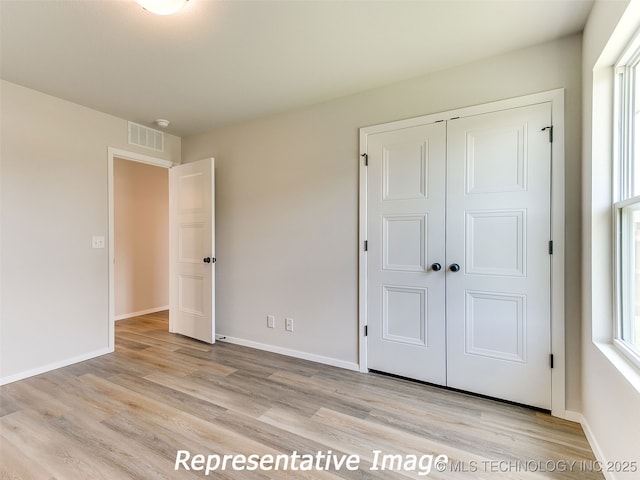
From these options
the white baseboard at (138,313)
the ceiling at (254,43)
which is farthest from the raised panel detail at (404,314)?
the white baseboard at (138,313)

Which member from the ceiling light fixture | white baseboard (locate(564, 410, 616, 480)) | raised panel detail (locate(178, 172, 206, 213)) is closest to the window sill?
white baseboard (locate(564, 410, 616, 480))

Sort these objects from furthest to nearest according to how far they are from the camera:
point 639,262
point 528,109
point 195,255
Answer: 1. point 195,255
2. point 528,109
3. point 639,262

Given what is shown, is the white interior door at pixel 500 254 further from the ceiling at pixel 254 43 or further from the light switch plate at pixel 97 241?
the light switch plate at pixel 97 241

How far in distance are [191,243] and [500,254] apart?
3083 millimetres

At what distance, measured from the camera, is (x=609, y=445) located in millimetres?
1484

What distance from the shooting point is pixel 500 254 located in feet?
7.10

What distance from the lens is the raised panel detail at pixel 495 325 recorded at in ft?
6.92

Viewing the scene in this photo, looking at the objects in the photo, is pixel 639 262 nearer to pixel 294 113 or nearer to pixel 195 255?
pixel 294 113

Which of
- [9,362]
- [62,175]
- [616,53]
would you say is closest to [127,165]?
[62,175]

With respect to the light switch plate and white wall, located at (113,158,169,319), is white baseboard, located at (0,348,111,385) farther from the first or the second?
white wall, located at (113,158,169,319)

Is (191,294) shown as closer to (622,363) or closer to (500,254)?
(500,254)

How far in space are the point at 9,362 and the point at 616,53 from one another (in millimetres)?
4478

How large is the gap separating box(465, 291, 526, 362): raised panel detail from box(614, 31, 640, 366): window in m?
0.56

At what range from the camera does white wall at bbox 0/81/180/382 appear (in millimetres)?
2512
